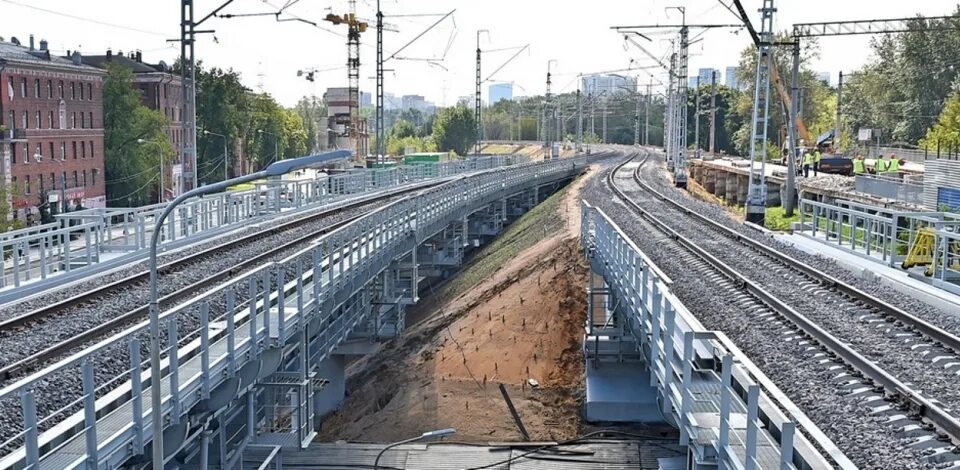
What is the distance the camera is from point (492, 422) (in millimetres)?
21578

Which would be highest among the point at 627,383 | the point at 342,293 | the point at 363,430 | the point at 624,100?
the point at 624,100

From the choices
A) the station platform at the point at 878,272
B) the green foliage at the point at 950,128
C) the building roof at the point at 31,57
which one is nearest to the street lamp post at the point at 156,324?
the station platform at the point at 878,272

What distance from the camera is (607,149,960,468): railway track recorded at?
1041 cm

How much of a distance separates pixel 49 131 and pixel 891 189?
47.2 meters

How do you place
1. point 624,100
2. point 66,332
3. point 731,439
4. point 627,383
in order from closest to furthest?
point 731,439 → point 66,332 → point 627,383 → point 624,100

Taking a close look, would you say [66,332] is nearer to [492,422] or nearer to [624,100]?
[492,422]

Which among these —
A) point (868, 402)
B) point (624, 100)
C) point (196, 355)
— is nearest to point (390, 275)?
point (196, 355)

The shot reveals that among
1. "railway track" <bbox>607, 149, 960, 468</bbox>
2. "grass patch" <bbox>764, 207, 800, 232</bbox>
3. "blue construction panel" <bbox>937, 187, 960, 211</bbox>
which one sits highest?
"blue construction panel" <bbox>937, 187, 960, 211</bbox>

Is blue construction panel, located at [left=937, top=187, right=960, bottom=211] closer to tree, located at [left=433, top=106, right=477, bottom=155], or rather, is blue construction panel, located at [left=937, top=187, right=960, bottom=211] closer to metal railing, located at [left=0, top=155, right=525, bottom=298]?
metal railing, located at [left=0, top=155, right=525, bottom=298]

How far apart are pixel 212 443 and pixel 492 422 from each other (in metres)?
10.2

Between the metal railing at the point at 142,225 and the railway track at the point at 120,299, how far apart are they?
4.25ft

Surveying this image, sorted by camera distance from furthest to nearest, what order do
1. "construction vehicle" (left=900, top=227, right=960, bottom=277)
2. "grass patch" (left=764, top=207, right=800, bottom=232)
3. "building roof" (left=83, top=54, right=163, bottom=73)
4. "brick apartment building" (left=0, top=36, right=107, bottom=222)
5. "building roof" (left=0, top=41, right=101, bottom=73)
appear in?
"building roof" (left=83, top=54, right=163, bottom=73) → "building roof" (left=0, top=41, right=101, bottom=73) → "brick apartment building" (left=0, top=36, right=107, bottom=222) → "grass patch" (left=764, top=207, right=800, bottom=232) → "construction vehicle" (left=900, top=227, right=960, bottom=277)

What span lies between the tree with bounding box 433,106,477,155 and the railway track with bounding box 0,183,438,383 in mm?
90313

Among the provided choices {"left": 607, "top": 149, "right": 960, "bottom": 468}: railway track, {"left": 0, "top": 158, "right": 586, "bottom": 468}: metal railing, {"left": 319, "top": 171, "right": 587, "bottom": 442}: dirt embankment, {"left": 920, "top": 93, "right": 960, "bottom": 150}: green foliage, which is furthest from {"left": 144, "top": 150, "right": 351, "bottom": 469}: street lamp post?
{"left": 920, "top": 93, "right": 960, "bottom": 150}: green foliage
